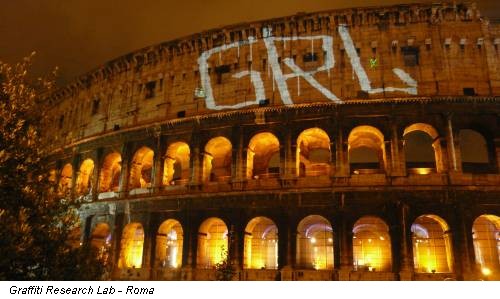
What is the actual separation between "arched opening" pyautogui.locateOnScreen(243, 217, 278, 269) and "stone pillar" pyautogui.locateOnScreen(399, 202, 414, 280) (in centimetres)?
529

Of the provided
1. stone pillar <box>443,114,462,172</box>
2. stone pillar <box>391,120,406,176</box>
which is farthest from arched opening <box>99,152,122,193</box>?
stone pillar <box>443,114,462,172</box>

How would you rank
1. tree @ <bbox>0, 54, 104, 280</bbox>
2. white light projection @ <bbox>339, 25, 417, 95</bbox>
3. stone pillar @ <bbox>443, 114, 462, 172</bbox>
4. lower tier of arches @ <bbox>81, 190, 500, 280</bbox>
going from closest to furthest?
tree @ <bbox>0, 54, 104, 280</bbox>, lower tier of arches @ <bbox>81, 190, 500, 280</bbox>, stone pillar @ <bbox>443, 114, 462, 172</bbox>, white light projection @ <bbox>339, 25, 417, 95</bbox>

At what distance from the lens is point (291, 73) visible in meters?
19.4

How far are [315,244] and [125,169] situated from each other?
10688 mm

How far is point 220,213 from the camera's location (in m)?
18.6

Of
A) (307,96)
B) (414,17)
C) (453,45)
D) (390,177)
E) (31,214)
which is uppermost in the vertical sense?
(414,17)

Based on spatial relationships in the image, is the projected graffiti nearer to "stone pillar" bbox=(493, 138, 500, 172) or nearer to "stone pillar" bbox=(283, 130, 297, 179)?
"stone pillar" bbox=(283, 130, 297, 179)

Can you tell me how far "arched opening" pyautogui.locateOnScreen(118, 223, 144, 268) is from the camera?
2075 cm

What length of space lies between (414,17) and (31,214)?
17429 millimetres

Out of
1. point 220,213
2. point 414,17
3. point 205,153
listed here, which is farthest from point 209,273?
point 414,17

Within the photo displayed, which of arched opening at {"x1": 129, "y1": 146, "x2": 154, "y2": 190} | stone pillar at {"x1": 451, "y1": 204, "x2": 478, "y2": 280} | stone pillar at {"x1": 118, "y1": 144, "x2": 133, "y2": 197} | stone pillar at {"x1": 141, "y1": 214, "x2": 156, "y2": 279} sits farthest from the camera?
arched opening at {"x1": 129, "y1": 146, "x2": 154, "y2": 190}

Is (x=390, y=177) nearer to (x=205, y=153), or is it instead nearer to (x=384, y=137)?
(x=384, y=137)

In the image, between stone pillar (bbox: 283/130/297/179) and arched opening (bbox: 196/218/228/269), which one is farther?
arched opening (bbox: 196/218/228/269)
